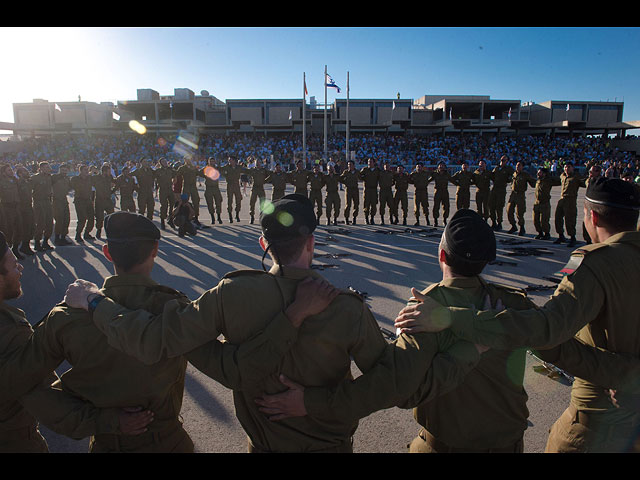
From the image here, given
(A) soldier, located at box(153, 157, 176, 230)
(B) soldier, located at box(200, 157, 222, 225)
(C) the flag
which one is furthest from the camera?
(C) the flag

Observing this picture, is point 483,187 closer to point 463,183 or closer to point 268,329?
point 463,183

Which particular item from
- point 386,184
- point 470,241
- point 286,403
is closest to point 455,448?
point 286,403

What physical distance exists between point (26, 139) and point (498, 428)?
75392 mm

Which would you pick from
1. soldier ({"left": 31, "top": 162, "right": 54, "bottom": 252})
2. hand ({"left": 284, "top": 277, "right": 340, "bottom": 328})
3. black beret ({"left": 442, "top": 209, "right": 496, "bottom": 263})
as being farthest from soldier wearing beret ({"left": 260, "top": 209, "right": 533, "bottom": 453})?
soldier ({"left": 31, "top": 162, "right": 54, "bottom": 252})

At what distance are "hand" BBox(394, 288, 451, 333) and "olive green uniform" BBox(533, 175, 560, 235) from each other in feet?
36.2

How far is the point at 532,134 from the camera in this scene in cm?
6419

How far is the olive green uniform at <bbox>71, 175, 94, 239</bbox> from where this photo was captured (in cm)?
1129

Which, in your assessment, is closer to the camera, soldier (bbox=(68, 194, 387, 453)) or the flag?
soldier (bbox=(68, 194, 387, 453))

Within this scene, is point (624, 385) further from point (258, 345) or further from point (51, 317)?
point (51, 317)

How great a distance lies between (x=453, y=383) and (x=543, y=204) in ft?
36.6

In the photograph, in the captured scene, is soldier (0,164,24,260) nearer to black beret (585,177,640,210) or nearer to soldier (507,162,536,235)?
black beret (585,177,640,210)

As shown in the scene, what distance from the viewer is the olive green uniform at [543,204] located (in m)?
11.4

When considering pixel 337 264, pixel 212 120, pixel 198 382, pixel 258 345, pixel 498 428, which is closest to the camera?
pixel 258 345

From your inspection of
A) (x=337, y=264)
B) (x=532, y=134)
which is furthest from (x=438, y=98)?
(x=337, y=264)
